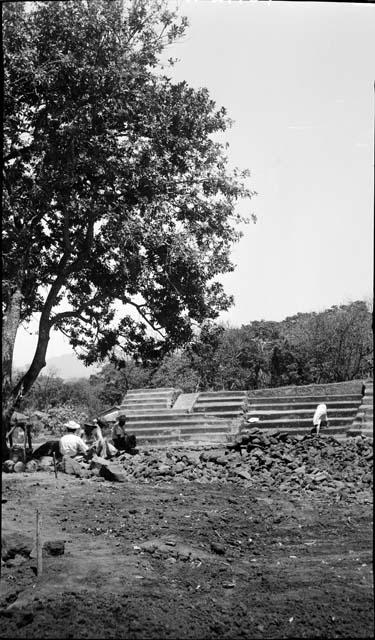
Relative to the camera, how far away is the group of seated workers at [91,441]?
7006 millimetres

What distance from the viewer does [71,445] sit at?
23.2 ft

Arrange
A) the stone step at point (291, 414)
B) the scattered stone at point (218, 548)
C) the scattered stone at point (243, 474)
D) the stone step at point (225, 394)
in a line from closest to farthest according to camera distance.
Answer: the scattered stone at point (218, 548)
the stone step at point (291, 414)
the scattered stone at point (243, 474)
the stone step at point (225, 394)

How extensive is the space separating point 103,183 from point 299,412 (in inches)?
139

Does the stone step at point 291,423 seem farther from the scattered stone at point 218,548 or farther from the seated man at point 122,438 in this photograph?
the scattered stone at point 218,548

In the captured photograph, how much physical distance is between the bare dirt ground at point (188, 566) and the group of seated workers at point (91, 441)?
1.20 ft

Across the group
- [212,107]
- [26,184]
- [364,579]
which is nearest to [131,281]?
[26,184]

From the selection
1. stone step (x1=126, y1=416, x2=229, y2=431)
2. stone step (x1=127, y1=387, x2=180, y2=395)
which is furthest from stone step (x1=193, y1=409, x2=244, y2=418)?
stone step (x1=127, y1=387, x2=180, y2=395)

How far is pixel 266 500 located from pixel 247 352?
1.92 meters

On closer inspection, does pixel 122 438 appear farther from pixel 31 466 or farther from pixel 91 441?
pixel 31 466

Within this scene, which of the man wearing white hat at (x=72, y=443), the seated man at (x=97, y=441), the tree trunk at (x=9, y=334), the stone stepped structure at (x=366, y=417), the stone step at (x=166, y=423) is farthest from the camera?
the stone step at (x=166, y=423)

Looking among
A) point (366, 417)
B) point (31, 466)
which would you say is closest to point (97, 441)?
point (31, 466)

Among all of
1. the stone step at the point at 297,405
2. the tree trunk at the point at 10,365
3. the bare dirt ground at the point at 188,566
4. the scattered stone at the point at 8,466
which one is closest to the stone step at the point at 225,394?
the stone step at the point at 297,405

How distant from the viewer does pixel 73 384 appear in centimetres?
702

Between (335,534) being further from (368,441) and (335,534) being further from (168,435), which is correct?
(168,435)
